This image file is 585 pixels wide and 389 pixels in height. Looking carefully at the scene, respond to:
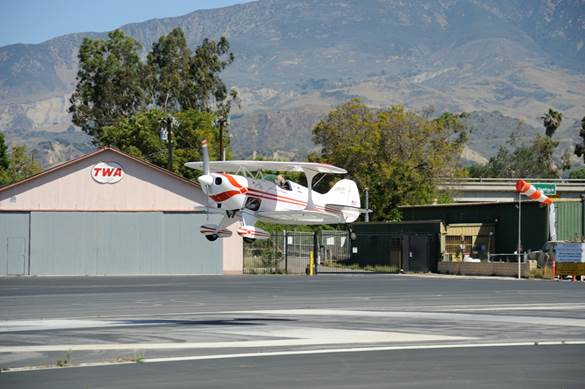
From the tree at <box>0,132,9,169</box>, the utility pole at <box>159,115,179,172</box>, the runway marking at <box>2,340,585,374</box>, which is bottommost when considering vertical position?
the runway marking at <box>2,340,585,374</box>

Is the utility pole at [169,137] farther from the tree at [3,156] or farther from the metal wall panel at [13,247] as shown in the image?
the tree at [3,156]

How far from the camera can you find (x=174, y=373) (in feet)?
57.2

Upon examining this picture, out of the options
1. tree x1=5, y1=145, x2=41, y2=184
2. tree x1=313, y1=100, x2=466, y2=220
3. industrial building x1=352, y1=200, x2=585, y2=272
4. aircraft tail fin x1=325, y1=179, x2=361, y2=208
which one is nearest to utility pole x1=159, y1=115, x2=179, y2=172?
industrial building x1=352, y1=200, x2=585, y2=272

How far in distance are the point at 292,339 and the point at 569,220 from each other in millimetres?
44104

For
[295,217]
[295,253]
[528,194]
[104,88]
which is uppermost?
[104,88]

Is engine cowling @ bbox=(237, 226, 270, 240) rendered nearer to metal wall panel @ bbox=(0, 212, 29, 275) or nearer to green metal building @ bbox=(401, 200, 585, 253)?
metal wall panel @ bbox=(0, 212, 29, 275)

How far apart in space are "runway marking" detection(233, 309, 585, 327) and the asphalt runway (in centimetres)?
3

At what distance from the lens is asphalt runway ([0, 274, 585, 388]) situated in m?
17.0

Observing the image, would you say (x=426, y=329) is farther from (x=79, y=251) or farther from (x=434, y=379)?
(x=79, y=251)

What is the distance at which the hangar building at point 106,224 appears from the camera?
204 feet

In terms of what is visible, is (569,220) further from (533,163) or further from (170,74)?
(533,163)

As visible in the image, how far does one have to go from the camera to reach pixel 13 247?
61.8 meters

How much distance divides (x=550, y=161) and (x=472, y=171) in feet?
86.5

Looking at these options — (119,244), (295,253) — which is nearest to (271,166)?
(119,244)
